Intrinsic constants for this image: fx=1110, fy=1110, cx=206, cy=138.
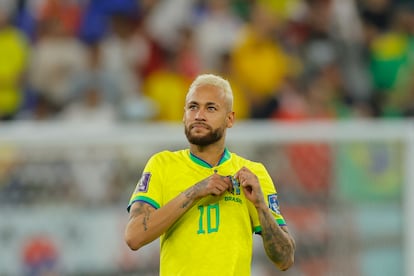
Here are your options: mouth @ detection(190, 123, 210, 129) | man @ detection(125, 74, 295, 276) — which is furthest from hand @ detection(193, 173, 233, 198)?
mouth @ detection(190, 123, 210, 129)

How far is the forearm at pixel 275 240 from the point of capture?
521cm

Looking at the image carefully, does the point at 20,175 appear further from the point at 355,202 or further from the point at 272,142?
the point at 355,202

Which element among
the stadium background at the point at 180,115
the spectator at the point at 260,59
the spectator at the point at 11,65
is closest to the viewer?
→ the stadium background at the point at 180,115

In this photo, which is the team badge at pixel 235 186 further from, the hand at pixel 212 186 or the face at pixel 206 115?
the face at pixel 206 115

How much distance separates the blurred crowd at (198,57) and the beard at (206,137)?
21.7ft

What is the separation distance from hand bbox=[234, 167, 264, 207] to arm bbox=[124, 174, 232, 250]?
0.28ft

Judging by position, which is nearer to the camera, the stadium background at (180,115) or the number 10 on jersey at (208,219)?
the number 10 on jersey at (208,219)

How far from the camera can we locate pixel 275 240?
528cm

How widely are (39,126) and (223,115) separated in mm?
6512

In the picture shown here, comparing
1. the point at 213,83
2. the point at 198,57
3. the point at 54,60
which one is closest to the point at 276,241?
the point at 213,83

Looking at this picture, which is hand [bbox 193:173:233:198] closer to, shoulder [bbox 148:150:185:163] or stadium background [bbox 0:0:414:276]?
shoulder [bbox 148:150:185:163]

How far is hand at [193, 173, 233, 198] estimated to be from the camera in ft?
16.9

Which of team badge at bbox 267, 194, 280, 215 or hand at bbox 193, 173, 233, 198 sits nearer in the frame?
hand at bbox 193, 173, 233, 198

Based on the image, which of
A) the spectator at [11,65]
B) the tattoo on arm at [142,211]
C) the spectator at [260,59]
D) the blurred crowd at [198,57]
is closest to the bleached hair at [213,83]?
the tattoo on arm at [142,211]
